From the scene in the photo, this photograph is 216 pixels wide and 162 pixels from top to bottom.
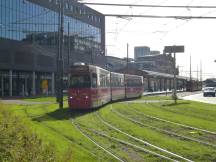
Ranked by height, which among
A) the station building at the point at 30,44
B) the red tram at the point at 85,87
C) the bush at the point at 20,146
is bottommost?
the bush at the point at 20,146

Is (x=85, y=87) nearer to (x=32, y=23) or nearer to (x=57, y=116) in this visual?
(x=57, y=116)

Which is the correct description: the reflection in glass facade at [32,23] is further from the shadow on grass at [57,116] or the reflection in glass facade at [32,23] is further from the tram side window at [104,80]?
the shadow on grass at [57,116]

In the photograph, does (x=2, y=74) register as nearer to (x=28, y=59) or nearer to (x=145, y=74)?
(x=28, y=59)

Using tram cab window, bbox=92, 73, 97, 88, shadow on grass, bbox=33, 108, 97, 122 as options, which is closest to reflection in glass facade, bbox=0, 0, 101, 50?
tram cab window, bbox=92, 73, 97, 88

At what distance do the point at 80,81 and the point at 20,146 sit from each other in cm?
2242

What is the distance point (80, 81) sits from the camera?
3250 cm

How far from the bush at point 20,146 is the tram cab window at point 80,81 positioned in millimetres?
18409

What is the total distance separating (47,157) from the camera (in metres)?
8.92

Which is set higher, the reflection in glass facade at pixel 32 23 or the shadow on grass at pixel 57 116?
the reflection in glass facade at pixel 32 23

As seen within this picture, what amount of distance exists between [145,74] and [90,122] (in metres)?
68.3

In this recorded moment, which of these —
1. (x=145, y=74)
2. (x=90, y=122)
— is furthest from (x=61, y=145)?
(x=145, y=74)

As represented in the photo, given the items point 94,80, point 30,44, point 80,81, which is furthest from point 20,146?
point 30,44

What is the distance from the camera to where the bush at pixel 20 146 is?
339 inches

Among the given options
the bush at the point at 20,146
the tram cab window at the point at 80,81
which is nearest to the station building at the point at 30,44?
the tram cab window at the point at 80,81
